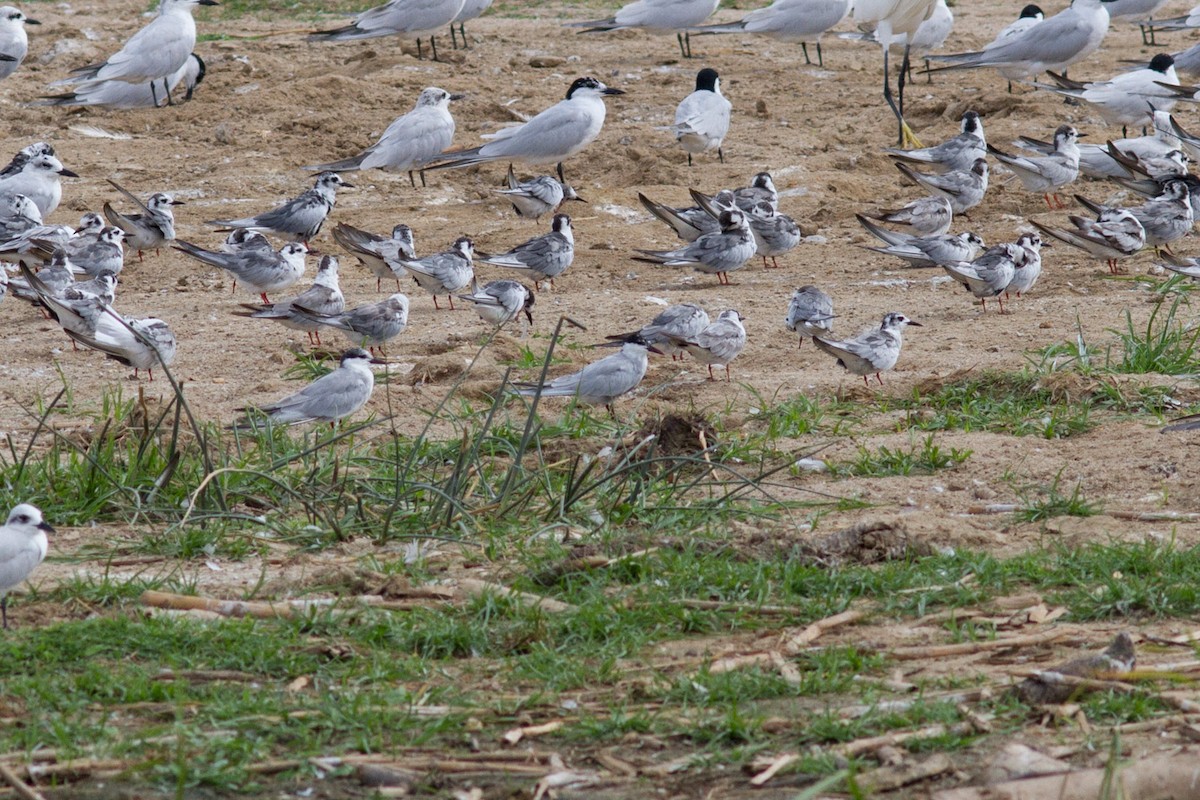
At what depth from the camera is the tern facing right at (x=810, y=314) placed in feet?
26.2

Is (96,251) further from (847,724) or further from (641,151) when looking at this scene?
(847,724)

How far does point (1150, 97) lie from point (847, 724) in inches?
435

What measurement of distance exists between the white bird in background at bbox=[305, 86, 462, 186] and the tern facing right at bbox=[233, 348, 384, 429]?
4900 mm

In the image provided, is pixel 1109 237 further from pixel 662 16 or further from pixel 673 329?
pixel 662 16

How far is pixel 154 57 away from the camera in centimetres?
1280

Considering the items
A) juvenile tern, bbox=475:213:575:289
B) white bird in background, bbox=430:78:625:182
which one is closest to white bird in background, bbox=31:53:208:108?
white bird in background, bbox=430:78:625:182

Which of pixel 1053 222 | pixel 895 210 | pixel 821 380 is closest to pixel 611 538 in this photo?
pixel 821 380

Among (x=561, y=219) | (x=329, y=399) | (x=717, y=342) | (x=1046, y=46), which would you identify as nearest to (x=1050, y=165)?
(x=1046, y=46)

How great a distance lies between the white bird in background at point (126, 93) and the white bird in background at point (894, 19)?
19.4 feet

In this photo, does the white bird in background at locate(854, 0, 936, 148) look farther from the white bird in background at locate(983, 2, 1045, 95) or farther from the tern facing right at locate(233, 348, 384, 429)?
the tern facing right at locate(233, 348, 384, 429)

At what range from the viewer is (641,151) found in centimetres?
1253

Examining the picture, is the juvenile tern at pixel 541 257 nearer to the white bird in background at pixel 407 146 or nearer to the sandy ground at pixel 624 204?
the sandy ground at pixel 624 204

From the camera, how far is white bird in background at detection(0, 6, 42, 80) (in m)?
13.6

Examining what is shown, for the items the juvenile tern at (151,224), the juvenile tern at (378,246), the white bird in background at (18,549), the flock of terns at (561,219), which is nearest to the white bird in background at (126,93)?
the flock of terns at (561,219)
